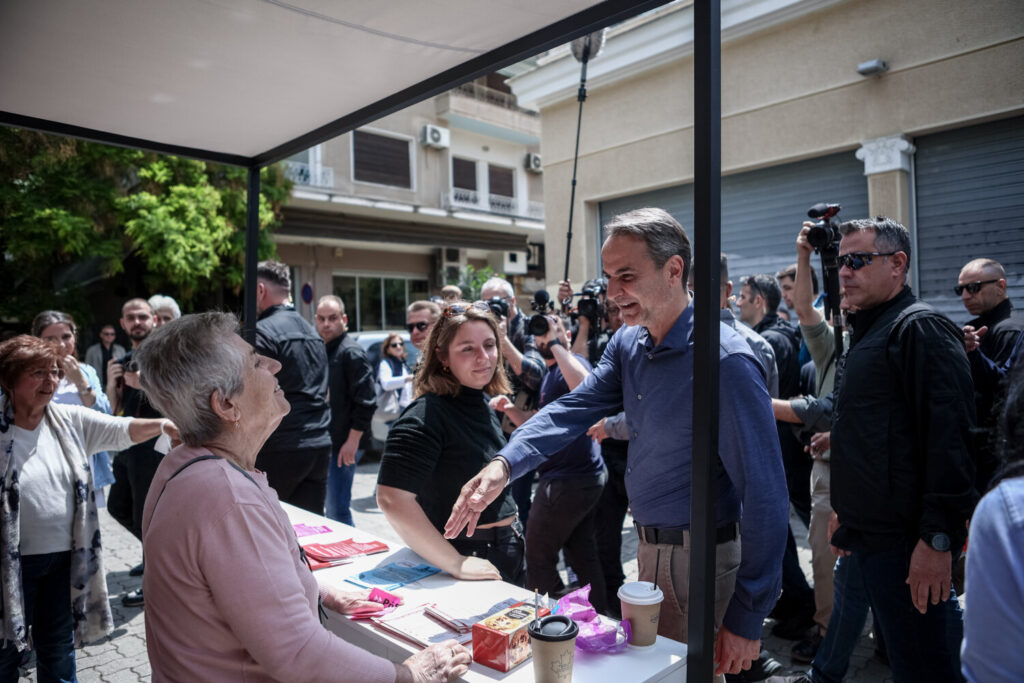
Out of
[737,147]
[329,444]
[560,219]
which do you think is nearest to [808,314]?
[329,444]

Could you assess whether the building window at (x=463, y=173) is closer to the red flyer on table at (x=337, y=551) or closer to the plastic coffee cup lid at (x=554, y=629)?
the red flyer on table at (x=337, y=551)

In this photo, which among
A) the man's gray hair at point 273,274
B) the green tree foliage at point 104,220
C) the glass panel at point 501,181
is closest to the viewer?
the man's gray hair at point 273,274

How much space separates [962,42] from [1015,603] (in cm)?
765

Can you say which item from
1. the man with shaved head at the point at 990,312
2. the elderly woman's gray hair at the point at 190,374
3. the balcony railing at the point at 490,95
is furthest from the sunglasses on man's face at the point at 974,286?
the balcony railing at the point at 490,95

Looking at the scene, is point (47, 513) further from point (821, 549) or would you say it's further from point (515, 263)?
point (515, 263)

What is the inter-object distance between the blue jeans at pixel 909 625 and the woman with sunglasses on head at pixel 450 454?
126cm

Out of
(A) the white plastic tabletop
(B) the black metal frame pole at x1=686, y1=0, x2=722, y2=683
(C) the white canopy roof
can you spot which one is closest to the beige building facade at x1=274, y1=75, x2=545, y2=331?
(C) the white canopy roof

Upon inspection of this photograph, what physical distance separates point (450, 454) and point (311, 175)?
53.2 ft

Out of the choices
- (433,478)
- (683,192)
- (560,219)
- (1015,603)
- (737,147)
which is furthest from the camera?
(560,219)

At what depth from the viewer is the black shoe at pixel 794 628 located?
11.9 feet

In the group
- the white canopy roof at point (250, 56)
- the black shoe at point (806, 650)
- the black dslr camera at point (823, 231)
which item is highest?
the white canopy roof at point (250, 56)

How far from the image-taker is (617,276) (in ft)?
6.56

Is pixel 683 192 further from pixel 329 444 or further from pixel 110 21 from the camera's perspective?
pixel 110 21

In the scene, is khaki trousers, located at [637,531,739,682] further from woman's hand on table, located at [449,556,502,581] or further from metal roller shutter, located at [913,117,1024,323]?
metal roller shutter, located at [913,117,1024,323]
